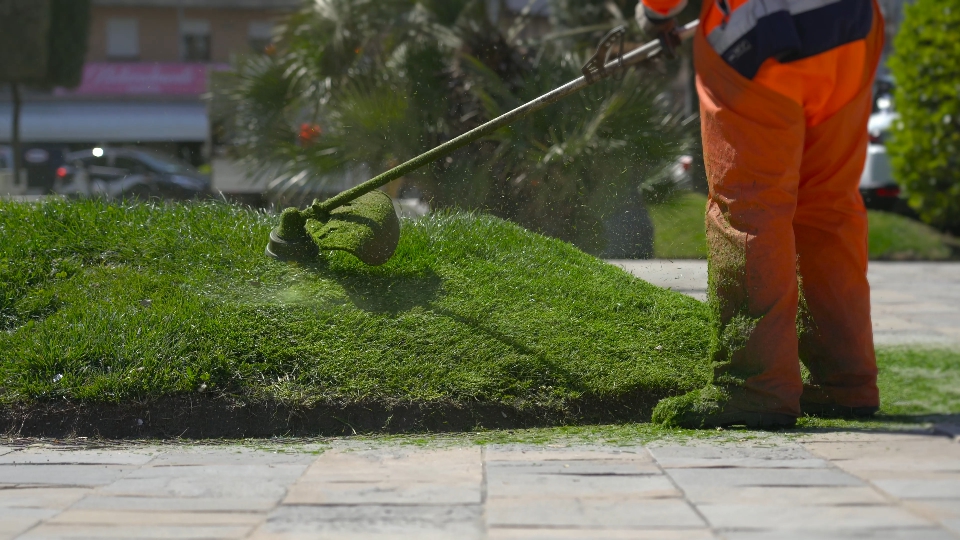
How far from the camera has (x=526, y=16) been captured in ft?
Answer: 32.3

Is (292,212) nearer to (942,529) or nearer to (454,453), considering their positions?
(454,453)

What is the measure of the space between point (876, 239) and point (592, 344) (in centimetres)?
852

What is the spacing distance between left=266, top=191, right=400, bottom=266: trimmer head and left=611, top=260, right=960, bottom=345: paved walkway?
102cm

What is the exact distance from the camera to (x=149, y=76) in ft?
97.0

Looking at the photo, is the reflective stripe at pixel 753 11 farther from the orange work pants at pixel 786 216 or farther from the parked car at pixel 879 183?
the parked car at pixel 879 183

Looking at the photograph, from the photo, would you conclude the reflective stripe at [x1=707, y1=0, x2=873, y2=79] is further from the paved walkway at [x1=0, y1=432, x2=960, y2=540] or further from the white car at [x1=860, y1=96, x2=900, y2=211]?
the white car at [x1=860, y1=96, x2=900, y2=211]

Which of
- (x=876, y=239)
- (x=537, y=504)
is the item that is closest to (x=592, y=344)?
(x=537, y=504)

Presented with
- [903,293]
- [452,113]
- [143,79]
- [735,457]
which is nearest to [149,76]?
[143,79]

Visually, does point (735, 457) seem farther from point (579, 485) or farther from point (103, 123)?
point (103, 123)

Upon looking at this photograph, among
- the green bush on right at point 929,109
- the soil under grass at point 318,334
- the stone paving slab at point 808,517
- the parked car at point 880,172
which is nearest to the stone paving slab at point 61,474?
the soil under grass at point 318,334

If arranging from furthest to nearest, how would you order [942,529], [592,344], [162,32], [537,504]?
[162,32] → [592,344] → [537,504] → [942,529]

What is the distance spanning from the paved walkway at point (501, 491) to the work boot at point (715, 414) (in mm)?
141

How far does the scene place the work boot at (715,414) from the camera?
3.04 m

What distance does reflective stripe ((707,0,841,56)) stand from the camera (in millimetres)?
2959
